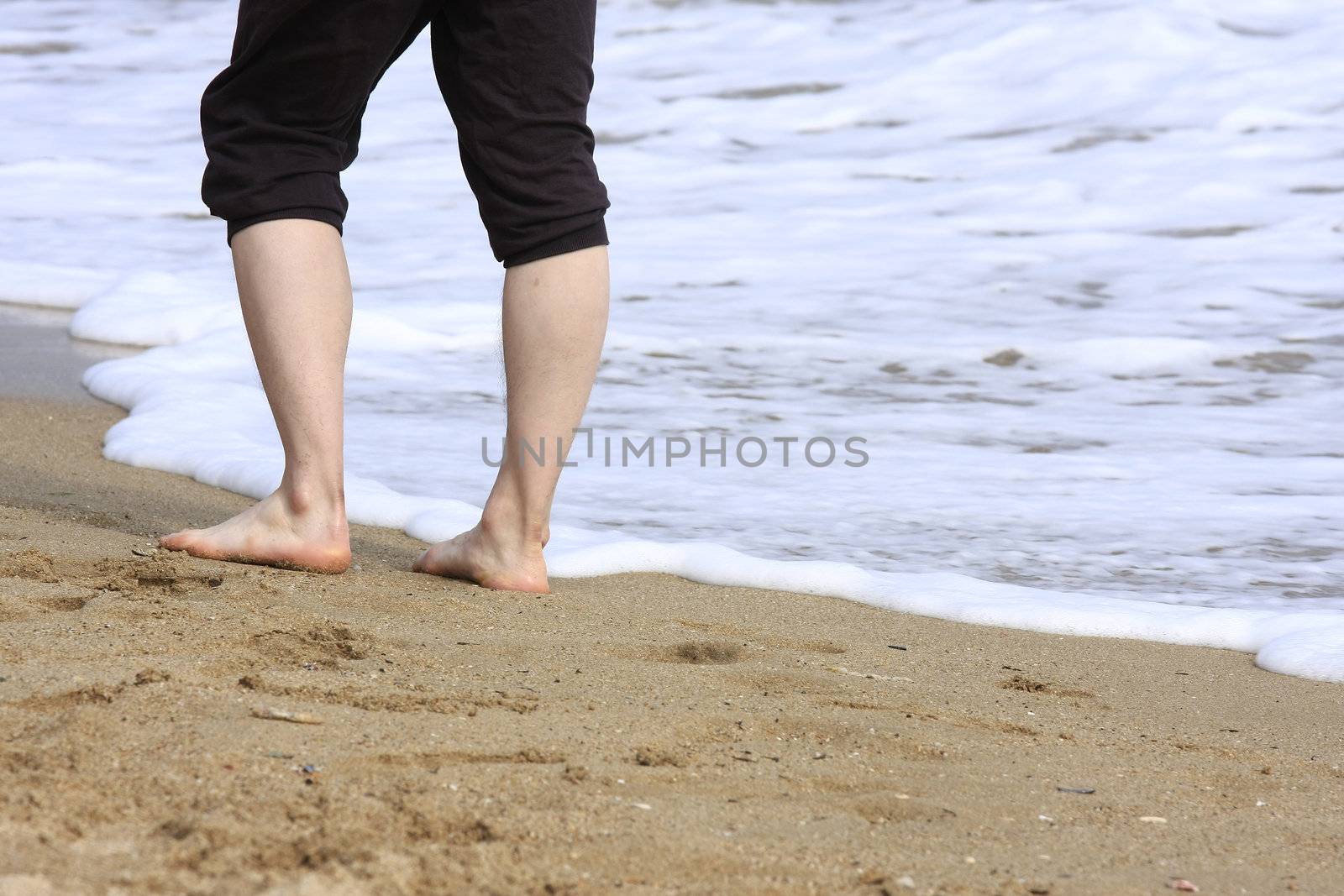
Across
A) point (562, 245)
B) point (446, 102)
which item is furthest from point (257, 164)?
point (562, 245)

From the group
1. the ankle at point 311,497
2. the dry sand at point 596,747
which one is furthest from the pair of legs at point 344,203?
the dry sand at point 596,747

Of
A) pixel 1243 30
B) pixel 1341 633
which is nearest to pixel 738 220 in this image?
pixel 1341 633

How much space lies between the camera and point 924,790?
1284 mm

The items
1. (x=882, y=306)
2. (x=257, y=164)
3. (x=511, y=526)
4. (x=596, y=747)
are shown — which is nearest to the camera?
(x=596, y=747)

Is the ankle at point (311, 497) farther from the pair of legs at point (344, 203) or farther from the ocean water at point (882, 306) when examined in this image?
the ocean water at point (882, 306)

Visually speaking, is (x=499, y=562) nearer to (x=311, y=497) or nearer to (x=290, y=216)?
(x=311, y=497)

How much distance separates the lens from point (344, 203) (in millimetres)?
1895

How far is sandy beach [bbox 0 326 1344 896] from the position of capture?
1017 millimetres

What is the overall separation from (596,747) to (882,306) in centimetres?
333

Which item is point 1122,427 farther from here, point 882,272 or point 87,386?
point 87,386

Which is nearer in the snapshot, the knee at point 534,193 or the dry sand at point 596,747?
the dry sand at point 596,747

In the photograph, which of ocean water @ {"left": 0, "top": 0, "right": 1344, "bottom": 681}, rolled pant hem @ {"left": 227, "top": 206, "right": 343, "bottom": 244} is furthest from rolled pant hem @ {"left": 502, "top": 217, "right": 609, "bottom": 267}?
ocean water @ {"left": 0, "top": 0, "right": 1344, "bottom": 681}

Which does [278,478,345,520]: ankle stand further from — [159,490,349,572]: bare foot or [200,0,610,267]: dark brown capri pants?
[200,0,610,267]: dark brown capri pants

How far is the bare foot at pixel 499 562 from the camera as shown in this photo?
76.2 inches
